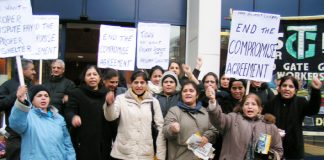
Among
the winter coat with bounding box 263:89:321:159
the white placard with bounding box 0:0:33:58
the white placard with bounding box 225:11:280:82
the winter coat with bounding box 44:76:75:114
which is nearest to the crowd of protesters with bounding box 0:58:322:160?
the winter coat with bounding box 263:89:321:159

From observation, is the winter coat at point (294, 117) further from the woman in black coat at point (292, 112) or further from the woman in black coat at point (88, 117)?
the woman in black coat at point (88, 117)

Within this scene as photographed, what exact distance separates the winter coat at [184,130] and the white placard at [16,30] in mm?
1880

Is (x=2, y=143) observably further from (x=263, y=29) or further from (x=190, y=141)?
(x=263, y=29)

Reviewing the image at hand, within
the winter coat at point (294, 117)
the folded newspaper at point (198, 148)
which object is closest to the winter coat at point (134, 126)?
the folded newspaper at point (198, 148)

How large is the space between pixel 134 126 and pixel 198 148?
2.67 ft

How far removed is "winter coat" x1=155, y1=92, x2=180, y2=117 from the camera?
5.63 metres

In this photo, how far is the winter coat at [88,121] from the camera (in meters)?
5.39

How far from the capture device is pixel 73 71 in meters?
19.4

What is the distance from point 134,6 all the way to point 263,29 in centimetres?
601

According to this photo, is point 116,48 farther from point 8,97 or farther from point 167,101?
point 8,97

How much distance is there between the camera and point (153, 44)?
26.2 ft

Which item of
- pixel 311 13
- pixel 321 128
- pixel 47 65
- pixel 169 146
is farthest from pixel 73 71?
pixel 169 146

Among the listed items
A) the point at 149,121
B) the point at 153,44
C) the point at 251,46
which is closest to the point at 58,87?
the point at 149,121

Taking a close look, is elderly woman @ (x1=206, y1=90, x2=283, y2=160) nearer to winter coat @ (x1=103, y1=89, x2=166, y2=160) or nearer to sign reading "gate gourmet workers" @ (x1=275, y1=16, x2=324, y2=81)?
winter coat @ (x1=103, y1=89, x2=166, y2=160)
